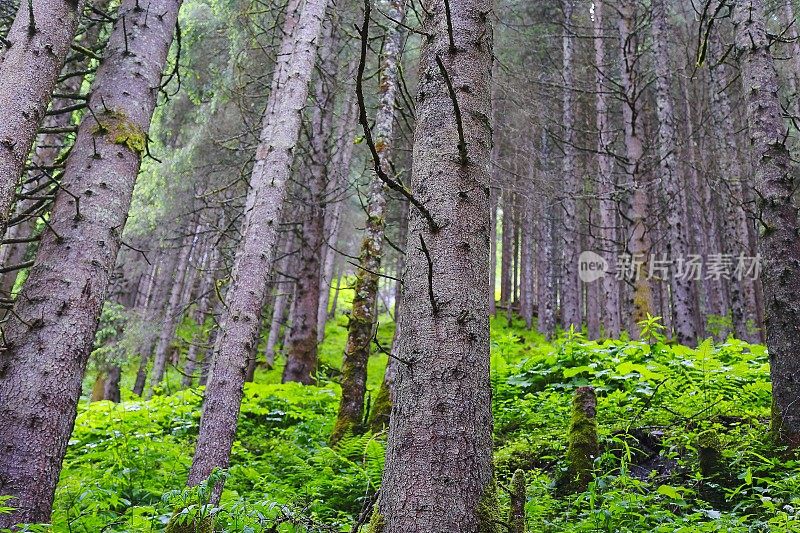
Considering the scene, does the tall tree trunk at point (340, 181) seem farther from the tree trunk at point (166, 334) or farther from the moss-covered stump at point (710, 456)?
the moss-covered stump at point (710, 456)

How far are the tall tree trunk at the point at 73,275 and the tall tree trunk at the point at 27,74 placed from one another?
14.6 inches

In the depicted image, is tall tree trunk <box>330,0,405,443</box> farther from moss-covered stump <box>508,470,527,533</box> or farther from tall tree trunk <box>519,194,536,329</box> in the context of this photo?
tall tree trunk <box>519,194,536,329</box>

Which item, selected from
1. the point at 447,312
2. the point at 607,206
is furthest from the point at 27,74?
the point at 607,206

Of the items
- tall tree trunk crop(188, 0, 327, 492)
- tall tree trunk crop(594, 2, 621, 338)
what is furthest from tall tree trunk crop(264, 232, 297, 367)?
tall tree trunk crop(188, 0, 327, 492)

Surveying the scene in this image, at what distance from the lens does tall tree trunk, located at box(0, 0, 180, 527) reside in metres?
3.18

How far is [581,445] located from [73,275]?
3801 mm

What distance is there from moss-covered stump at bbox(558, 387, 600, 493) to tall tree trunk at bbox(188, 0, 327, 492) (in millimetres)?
2739

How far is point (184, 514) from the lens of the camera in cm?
219

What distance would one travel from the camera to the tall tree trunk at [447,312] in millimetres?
1844

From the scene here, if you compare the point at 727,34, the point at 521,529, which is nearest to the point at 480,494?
the point at 521,529

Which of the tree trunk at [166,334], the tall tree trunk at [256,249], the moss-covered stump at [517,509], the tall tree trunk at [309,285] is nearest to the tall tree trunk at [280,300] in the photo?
the tree trunk at [166,334]

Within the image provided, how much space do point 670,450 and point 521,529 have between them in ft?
8.64

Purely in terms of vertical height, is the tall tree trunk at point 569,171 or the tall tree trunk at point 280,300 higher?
the tall tree trunk at point 569,171

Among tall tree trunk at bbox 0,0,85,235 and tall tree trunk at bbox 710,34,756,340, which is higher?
tall tree trunk at bbox 710,34,756,340
